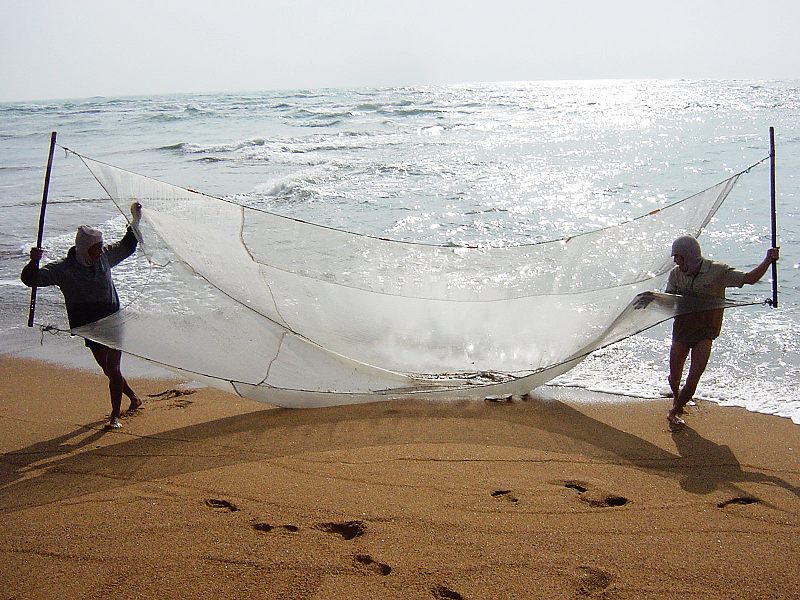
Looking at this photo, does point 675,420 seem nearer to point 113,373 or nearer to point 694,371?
point 694,371

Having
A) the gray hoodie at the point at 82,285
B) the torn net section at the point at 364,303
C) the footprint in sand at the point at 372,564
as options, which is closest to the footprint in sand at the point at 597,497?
the torn net section at the point at 364,303

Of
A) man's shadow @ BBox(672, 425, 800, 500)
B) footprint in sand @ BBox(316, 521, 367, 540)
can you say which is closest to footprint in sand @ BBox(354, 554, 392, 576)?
footprint in sand @ BBox(316, 521, 367, 540)

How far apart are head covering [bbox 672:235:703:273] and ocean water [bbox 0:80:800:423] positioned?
123 centimetres

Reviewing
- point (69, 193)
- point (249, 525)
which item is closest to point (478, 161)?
point (69, 193)

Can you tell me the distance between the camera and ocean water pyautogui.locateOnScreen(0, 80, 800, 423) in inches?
226

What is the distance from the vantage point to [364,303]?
4711mm

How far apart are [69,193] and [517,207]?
924 cm

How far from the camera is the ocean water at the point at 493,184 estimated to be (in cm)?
574

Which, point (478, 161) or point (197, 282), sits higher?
point (478, 161)

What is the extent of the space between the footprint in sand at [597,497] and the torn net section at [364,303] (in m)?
0.84

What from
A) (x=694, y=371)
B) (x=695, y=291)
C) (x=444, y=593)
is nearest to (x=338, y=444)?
(x=444, y=593)

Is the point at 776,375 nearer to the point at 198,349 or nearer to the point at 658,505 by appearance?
the point at 658,505

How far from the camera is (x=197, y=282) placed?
434cm

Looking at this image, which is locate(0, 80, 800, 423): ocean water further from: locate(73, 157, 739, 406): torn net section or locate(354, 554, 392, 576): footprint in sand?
locate(354, 554, 392, 576): footprint in sand
